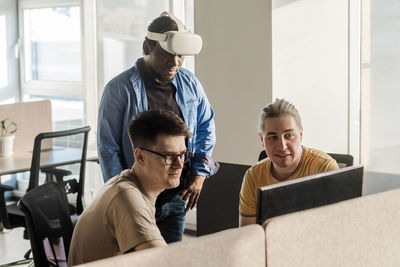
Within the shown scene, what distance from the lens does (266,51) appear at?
417 cm

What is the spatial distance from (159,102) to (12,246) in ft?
8.18

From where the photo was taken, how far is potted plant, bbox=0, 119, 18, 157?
437cm

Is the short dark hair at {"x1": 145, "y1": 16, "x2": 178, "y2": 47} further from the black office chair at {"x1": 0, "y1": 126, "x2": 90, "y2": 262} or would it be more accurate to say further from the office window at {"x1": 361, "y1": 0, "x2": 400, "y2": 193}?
the office window at {"x1": 361, "y1": 0, "x2": 400, "y2": 193}

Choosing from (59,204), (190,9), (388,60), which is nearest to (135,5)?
(190,9)

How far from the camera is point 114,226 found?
5.85ft

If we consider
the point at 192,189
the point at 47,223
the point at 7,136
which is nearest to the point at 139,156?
the point at 47,223

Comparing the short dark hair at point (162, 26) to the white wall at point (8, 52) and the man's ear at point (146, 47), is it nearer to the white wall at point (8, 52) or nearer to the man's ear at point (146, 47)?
the man's ear at point (146, 47)

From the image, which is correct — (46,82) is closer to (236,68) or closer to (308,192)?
(236,68)

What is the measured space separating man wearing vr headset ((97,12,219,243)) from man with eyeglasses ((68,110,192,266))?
1.58ft

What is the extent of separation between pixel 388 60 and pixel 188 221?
190 cm

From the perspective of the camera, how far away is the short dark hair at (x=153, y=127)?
2.04 m

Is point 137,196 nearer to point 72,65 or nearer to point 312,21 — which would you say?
point 312,21

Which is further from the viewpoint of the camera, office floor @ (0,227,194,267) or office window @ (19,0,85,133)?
office window @ (19,0,85,133)

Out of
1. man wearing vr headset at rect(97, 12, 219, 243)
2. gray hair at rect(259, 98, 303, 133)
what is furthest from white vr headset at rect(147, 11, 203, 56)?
gray hair at rect(259, 98, 303, 133)
